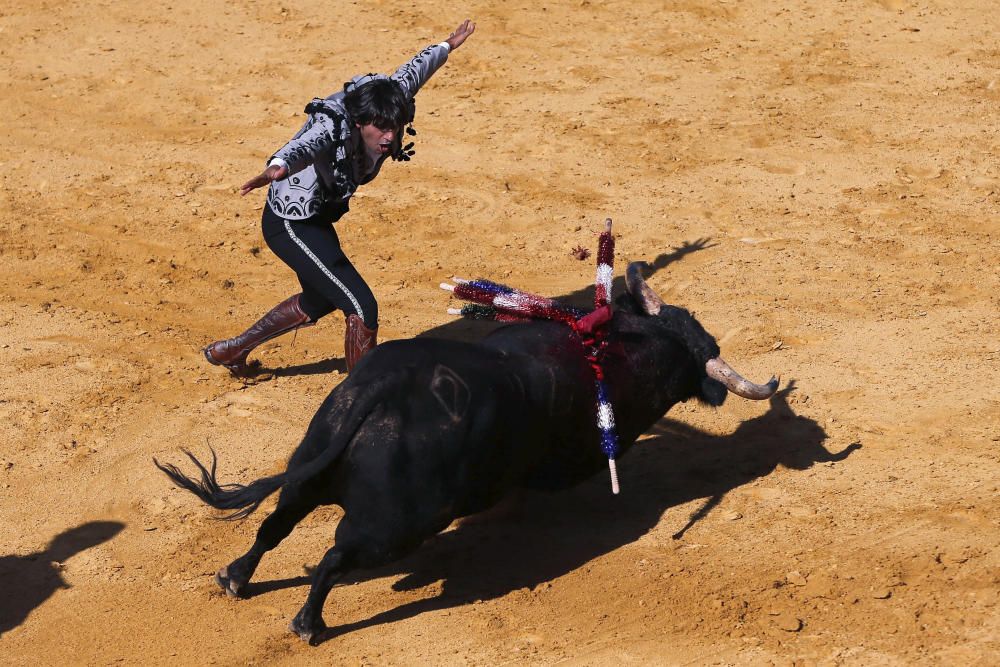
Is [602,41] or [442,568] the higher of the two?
[602,41]

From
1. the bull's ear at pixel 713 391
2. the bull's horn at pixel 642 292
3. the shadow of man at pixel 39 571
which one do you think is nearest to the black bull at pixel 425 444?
the bull's ear at pixel 713 391

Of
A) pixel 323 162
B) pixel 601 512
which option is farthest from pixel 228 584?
pixel 323 162

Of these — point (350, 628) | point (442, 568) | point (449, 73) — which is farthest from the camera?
point (449, 73)

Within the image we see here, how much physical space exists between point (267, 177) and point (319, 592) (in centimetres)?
204

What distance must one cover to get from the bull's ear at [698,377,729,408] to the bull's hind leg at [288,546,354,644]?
2.10 meters

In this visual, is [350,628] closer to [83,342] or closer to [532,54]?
[83,342]

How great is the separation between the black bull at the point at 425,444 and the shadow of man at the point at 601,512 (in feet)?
1.12

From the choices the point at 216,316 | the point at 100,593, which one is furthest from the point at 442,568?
the point at 216,316

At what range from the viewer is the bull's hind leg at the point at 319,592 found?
606 cm

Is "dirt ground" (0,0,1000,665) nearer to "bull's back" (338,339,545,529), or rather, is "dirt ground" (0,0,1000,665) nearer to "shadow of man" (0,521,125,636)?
"shadow of man" (0,521,125,636)

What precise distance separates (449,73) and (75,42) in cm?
364

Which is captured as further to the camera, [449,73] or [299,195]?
[449,73]

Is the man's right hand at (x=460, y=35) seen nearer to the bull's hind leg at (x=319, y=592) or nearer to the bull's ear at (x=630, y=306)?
the bull's ear at (x=630, y=306)

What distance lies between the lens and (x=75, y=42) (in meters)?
13.5
